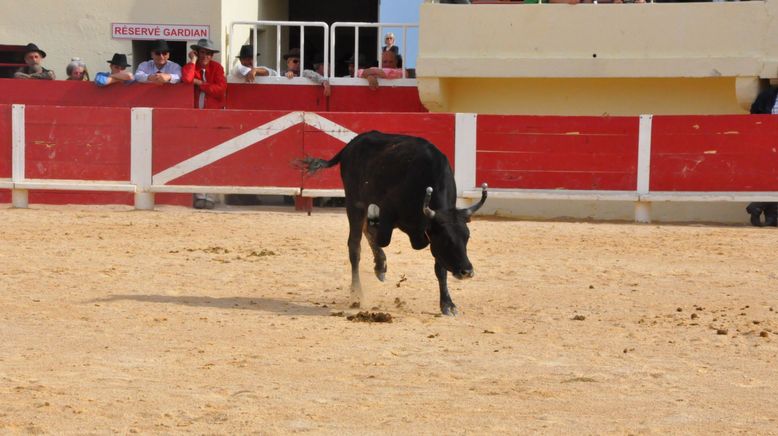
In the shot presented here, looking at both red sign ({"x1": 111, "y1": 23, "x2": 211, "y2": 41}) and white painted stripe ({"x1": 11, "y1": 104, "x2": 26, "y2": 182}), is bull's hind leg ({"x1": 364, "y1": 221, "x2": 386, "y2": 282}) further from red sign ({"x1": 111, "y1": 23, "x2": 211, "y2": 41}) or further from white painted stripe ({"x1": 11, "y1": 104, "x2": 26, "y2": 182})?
red sign ({"x1": 111, "y1": 23, "x2": 211, "y2": 41})

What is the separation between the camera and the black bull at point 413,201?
26.7ft

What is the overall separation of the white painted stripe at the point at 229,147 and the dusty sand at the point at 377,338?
101 inches

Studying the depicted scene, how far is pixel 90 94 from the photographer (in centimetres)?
1639

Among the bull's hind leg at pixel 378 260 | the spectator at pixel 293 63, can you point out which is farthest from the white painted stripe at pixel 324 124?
the bull's hind leg at pixel 378 260

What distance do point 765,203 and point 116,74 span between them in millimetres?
7714

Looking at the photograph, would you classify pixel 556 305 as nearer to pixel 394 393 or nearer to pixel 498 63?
pixel 394 393

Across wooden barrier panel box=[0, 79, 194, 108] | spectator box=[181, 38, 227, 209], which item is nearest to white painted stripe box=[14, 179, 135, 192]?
wooden barrier panel box=[0, 79, 194, 108]

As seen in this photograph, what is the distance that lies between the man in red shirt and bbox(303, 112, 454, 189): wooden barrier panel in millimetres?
1961

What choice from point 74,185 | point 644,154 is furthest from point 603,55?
point 74,185

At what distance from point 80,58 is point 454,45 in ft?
16.4

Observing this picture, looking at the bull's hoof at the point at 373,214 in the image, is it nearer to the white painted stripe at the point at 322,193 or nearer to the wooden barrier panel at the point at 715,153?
the white painted stripe at the point at 322,193

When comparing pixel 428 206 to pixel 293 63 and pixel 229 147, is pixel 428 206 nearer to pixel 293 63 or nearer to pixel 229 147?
pixel 229 147

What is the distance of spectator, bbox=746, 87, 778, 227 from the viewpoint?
1487 centimetres

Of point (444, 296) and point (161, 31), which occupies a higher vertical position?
point (161, 31)
